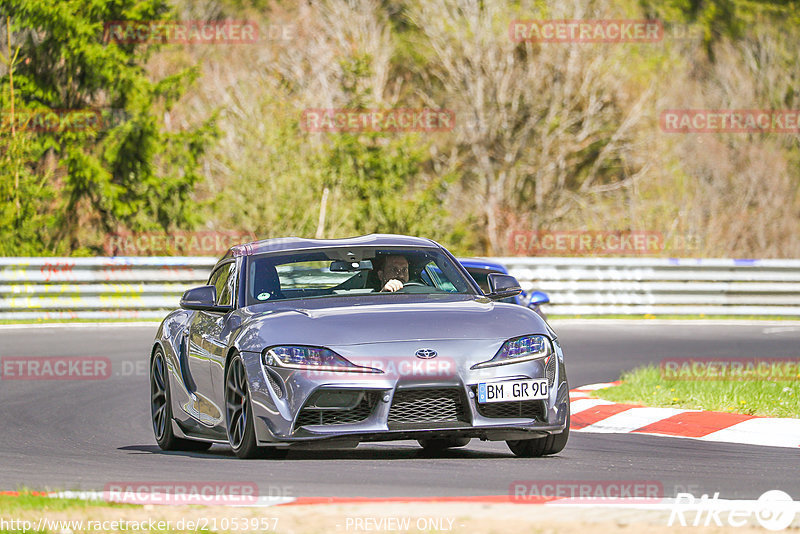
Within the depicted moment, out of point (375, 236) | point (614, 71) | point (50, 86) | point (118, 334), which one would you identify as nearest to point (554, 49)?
point (614, 71)

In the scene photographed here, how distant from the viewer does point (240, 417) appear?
843 centimetres

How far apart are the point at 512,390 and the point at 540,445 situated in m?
0.81

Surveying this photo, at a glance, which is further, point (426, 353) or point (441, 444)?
point (441, 444)

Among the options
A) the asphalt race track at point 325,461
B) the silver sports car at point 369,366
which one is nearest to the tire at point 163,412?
the asphalt race track at point 325,461

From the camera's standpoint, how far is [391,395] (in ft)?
25.8

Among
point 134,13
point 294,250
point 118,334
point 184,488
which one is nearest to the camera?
point 184,488

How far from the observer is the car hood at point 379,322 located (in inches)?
316

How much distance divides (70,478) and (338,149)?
76.4 feet

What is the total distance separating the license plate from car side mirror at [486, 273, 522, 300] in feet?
3.84

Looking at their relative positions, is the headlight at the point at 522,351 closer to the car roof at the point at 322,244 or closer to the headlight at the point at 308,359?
the headlight at the point at 308,359

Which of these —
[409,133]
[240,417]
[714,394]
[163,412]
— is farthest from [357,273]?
[409,133]

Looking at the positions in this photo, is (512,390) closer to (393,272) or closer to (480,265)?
(393,272)

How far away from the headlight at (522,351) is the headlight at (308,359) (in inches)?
26.9

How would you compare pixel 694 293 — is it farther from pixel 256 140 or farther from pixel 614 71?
pixel 614 71
